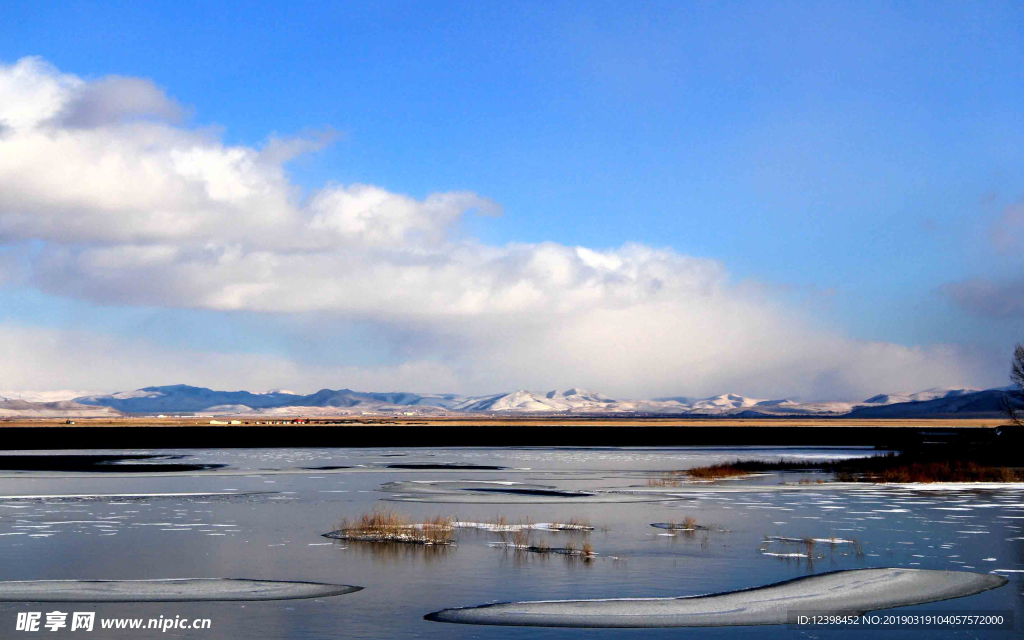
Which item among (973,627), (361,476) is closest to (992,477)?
(361,476)

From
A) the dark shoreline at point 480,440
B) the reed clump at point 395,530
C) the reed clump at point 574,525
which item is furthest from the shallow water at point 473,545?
the dark shoreline at point 480,440

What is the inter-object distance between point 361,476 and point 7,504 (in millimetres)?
17261

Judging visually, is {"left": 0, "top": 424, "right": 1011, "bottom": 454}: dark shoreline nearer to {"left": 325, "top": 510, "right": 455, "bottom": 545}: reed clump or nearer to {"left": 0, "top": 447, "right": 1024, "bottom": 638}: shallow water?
{"left": 0, "top": 447, "right": 1024, "bottom": 638}: shallow water

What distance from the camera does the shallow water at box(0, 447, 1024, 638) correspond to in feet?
50.2

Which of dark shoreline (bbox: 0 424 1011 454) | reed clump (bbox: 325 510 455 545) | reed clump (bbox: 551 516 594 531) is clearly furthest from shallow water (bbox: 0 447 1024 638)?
dark shoreline (bbox: 0 424 1011 454)

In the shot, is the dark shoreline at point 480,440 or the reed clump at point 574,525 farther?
the dark shoreline at point 480,440

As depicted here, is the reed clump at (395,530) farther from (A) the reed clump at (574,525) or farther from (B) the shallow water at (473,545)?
(A) the reed clump at (574,525)

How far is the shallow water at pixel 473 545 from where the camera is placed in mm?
15297

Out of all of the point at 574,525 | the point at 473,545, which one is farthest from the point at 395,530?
the point at 574,525

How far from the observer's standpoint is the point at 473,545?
22.5 metres

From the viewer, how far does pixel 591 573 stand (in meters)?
18.7

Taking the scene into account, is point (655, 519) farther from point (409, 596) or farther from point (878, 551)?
point (409, 596)

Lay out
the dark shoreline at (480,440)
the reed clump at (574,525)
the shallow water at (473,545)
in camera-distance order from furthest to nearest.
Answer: the dark shoreline at (480,440) → the reed clump at (574,525) → the shallow water at (473,545)

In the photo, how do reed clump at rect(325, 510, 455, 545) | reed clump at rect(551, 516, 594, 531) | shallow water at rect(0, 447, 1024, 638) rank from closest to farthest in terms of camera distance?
shallow water at rect(0, 447, 1024, 638), reed clump at rect(325, 510, 455, 545), reed clump at rect(551, 516, 594, 531)
